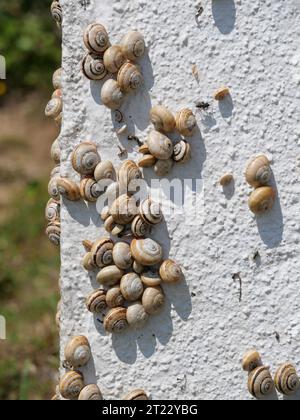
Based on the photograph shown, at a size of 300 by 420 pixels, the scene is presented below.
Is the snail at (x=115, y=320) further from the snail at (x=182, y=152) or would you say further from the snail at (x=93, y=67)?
the snail at (x=93, y=67)

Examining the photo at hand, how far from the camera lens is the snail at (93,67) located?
1.63 metres

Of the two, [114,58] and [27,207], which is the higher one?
[27,207]

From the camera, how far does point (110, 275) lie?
5.39 ft

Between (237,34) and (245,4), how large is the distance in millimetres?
61

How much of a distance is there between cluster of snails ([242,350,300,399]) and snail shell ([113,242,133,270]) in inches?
12.5

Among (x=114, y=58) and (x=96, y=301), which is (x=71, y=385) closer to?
(x=96, y=301)

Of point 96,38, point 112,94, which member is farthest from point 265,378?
point 96,38

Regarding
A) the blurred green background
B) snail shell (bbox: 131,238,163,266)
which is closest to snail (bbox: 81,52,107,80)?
snail shell (bbox: 131,238,163,266)

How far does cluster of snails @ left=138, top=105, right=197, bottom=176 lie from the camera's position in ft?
5.22

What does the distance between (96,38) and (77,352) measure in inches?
26.4

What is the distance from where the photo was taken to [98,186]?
5.44ft

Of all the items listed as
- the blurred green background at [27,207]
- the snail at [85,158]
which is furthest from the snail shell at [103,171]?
the blurred green background at [27,207]
